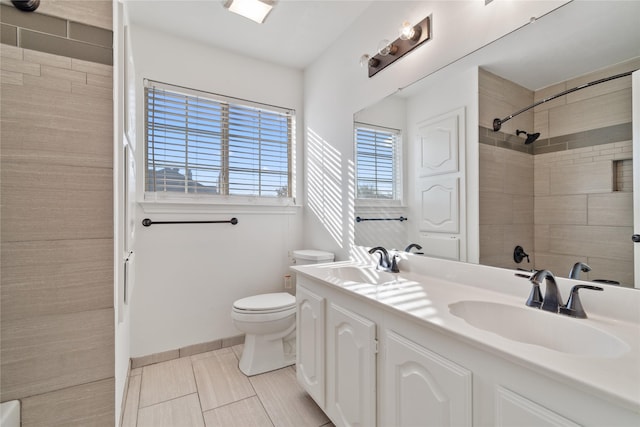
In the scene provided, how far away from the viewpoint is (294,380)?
76.1 inches

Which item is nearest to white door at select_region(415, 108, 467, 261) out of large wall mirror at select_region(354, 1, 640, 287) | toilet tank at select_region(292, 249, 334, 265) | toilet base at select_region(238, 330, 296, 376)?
large wall mirror at select_region(354, 1, 640, 287)

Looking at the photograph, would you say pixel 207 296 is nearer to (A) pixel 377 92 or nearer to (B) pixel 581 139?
(A) pixel 377 92

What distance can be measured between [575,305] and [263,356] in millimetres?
1837

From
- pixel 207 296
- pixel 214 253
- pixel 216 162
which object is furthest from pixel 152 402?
pixel 216 162

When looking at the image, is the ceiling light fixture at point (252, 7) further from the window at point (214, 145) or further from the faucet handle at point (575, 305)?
the faucet handle at point (575, 305)

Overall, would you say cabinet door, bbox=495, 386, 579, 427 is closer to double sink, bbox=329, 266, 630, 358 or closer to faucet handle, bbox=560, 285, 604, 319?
double sink, bbox=329, 266, 630, 358

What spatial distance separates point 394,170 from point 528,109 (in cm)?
75

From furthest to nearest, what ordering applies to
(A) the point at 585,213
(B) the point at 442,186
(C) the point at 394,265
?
(C) the point at 394,265, (B) the point at 442,186, (A) the point at 585,213

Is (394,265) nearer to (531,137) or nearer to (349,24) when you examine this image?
(531,137)

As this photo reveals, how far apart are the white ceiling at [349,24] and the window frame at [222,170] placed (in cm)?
41

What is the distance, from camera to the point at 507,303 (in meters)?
1.05

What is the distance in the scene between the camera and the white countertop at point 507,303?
57cm

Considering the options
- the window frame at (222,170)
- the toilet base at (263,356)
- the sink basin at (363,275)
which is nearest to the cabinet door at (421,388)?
the sink basin at (363,275)

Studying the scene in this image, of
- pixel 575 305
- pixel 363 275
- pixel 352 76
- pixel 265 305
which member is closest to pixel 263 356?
pixel 265 305
